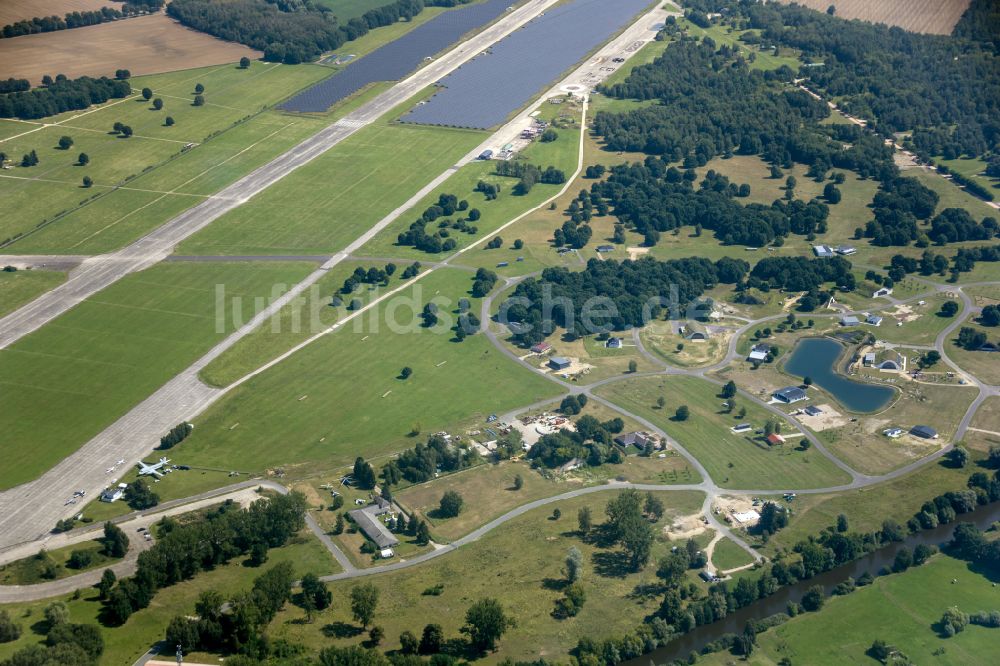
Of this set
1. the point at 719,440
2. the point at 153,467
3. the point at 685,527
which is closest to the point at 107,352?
the point at 153,467

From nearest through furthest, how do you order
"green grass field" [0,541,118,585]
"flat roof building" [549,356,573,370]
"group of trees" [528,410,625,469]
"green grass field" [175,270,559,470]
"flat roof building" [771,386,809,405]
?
"green grass field" [0,541,118,585] → "group of trees" [528,410,625,469] → "green grass field" [175,270,559,470] → "flat roof building" [771,386,809,405] → "flat roof building" [549,356,573,370]

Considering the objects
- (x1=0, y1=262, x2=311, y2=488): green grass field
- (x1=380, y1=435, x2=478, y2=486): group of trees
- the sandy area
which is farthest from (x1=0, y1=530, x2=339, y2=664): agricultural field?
the sandy area

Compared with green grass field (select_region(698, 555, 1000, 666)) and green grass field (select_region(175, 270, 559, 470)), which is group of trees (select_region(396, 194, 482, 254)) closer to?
green grass field (select_region(175, 270, 559, 470))

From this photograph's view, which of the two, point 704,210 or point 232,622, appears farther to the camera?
point 704,210

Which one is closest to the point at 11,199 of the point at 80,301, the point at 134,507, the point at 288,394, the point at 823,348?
the point at 80,301

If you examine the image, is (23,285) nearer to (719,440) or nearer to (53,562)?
(53,562)
